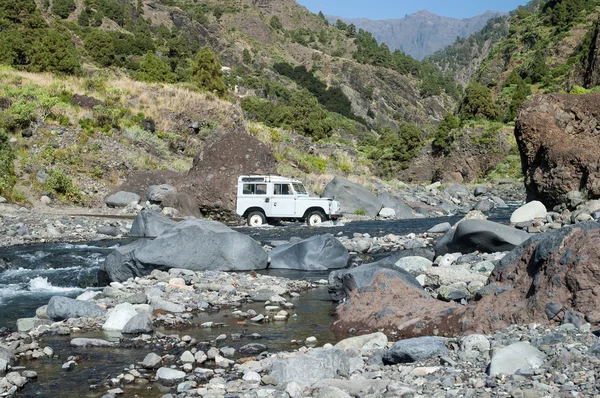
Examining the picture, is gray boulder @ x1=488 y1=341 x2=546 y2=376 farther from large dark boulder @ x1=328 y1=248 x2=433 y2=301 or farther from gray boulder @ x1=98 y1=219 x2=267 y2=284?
gray boulder @ x1=98 y1=219 x2=267 y2=284

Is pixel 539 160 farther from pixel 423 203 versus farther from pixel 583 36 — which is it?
pixel 583 36

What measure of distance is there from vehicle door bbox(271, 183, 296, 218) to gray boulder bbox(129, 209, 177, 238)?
545 cm

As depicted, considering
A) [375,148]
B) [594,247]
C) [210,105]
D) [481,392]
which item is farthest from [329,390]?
[375,148]

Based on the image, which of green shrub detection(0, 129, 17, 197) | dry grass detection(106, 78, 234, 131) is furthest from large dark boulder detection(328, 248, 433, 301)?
dry grass detection(106, 78, 234, 131)

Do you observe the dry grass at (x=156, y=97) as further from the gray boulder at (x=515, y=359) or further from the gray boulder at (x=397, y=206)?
the gray boulder at (x=515, y=359)

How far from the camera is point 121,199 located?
27844 mm

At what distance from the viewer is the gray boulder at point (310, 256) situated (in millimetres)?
15375

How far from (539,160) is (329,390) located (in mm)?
16496

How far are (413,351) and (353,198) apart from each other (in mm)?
22112

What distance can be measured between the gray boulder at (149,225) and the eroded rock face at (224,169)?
6252 mm

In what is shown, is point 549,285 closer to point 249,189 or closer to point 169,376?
point 169,376

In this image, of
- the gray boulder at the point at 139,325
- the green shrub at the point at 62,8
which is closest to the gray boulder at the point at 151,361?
the gray boulder at the point at 139,325

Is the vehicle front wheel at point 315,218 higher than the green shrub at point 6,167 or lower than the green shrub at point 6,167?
lower

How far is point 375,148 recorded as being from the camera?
69.5 meters
